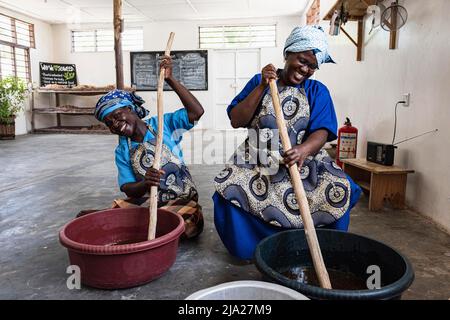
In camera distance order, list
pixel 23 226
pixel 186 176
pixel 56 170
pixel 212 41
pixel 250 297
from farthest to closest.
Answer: pixel 212 41 < pixel 56 170 < pixel 23 226 < pixel 186 176 < pixel 250 297

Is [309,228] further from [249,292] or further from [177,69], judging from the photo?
[177,69]

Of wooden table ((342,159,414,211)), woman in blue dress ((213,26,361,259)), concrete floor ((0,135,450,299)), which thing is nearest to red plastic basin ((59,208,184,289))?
concrete floor ((0,135,450,299))

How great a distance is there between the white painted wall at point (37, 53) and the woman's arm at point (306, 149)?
8.02m

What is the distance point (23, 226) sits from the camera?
2141 millimetres

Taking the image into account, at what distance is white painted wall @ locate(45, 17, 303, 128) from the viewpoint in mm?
8172

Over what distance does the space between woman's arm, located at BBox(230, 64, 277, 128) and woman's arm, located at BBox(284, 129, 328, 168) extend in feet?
0.88

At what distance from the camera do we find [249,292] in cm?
89

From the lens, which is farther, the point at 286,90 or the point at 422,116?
the point at 422,116

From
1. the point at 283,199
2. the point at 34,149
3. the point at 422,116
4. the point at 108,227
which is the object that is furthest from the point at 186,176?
the point at 34,149

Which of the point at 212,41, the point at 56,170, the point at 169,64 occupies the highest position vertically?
the point at 212,41

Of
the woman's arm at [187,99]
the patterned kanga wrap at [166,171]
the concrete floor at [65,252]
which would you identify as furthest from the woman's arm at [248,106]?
the concrete floor at [65,252]

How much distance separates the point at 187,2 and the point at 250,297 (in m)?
7.01

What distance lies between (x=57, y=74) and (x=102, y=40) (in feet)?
4.55

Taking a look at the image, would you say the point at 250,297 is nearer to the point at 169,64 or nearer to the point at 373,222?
the point at 169,64
